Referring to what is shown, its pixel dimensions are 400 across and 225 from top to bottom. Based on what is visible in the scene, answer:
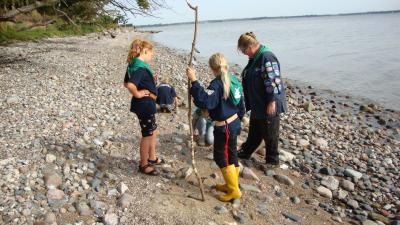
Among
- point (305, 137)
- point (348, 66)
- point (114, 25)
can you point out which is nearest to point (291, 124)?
point (305, 137)

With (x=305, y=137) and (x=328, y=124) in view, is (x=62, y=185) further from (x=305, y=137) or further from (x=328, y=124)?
(x=328, y=124)

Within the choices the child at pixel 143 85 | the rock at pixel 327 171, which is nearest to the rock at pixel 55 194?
the child at pixel 143 85

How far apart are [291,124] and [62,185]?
641 cm

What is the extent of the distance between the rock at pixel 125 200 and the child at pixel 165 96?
3892mm

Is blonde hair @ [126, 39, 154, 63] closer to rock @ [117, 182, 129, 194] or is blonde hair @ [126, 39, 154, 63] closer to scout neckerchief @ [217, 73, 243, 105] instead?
scout neckerchief @ [217, 73, 243, 105]

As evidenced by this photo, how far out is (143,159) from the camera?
19.2 ft

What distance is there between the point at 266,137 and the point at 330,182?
4.28 feet

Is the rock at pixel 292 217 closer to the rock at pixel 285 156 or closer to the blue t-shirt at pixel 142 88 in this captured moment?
the rock at pixel 285 156

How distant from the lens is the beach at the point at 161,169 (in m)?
4.89

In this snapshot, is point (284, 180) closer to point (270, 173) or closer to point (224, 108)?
point (270, 173)

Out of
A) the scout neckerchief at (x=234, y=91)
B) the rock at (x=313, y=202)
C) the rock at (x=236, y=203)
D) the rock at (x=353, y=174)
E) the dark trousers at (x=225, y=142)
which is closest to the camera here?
the scout neckerchief at (x=234, y=91)

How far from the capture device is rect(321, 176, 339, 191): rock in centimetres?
629

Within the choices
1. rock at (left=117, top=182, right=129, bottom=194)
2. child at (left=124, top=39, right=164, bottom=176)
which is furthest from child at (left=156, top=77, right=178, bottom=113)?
rock at (left=117, top=182, right=129, bottom=194)

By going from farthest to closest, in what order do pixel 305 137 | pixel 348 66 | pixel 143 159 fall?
1. pixel 348 66
2. pixel 305 137
3. pixel 143 159
